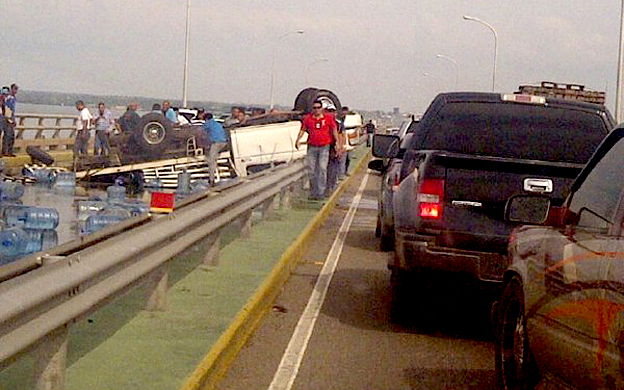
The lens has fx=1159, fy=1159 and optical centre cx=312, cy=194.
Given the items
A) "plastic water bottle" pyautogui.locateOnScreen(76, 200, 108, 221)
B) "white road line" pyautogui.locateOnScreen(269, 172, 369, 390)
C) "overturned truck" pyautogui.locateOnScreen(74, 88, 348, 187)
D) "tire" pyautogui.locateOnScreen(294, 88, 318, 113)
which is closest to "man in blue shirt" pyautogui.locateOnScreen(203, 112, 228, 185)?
"overturned truck" pyautogui.locateOnScreen(74, 88, 348, 187)

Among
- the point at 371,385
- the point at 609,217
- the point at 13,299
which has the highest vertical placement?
the point at 609,217

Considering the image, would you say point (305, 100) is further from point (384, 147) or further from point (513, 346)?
point (513, 346)

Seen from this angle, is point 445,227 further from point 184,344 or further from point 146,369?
point 146,369

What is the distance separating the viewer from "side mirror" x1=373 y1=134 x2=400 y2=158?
1316 centimetres

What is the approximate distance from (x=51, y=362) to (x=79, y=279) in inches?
19.4

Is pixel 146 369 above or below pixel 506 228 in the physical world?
below

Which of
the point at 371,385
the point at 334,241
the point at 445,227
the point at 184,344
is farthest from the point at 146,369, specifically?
the point at 334,241

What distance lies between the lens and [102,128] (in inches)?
1251

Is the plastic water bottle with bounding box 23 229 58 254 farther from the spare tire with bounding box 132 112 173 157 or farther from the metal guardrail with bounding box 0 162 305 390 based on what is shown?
the spare tire with bounding box 132 112 173 157

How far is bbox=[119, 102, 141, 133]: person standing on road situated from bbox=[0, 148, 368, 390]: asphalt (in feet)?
54.7

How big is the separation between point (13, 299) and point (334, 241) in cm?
1121

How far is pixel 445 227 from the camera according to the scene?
29.1 feet

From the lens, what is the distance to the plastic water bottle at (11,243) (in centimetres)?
984

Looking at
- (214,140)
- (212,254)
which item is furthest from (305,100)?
(212,254)
